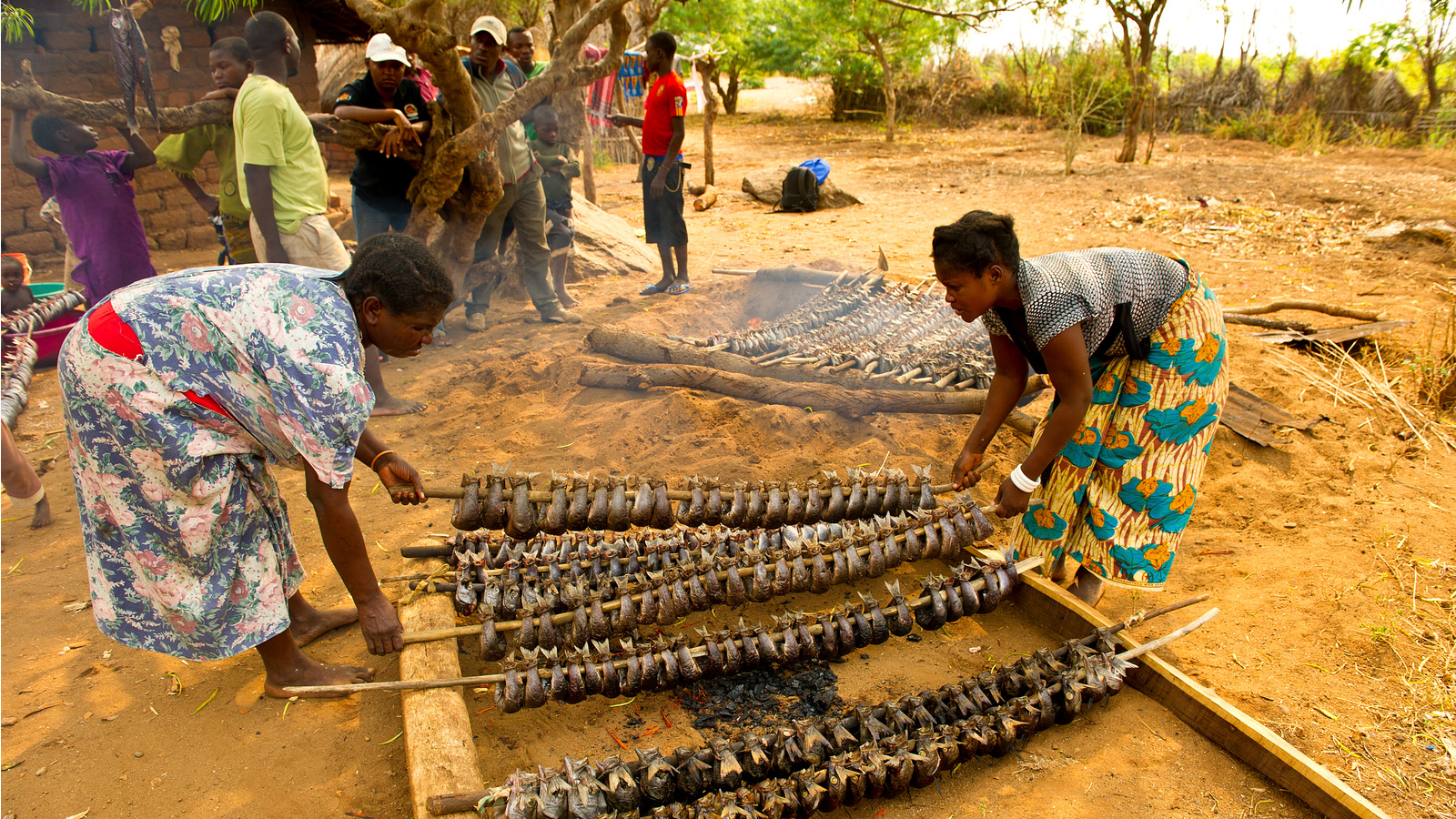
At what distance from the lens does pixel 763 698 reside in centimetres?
263

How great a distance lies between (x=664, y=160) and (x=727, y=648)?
5.84 metres

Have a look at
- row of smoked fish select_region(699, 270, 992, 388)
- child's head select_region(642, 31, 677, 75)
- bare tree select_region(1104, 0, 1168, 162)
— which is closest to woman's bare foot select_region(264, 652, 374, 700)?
row of smoked fish select_region(699, 270, 992, 388)

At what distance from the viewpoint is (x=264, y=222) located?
432 centimetres

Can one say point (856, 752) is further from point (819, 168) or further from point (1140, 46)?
point (1140, 46)

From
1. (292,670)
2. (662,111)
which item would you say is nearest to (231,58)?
(292,670)

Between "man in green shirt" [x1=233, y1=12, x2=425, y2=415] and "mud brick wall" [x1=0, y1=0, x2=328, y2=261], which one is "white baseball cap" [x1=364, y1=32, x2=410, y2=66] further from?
"mud brick wall" [x1=0, y1=0, x2=328, y2=261]

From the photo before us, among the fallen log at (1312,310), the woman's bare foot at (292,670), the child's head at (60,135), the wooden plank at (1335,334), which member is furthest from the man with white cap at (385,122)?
the wooden plank at (1335,334)

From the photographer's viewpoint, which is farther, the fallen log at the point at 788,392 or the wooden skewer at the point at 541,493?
the fallen log at the point at 788,392

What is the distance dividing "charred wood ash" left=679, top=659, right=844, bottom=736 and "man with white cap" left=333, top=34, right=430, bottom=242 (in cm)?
471

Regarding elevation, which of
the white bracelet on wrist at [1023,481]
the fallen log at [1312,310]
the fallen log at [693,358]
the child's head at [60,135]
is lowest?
the fallen log at [693,358]

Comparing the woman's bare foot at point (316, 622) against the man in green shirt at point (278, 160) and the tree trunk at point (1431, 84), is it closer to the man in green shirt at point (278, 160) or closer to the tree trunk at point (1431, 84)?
the man in green shirt at point (278, 160)

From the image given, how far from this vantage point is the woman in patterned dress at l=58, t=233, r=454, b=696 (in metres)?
2.03

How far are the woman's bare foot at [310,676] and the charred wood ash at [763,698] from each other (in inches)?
48.3

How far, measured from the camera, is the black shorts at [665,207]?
736 cm
